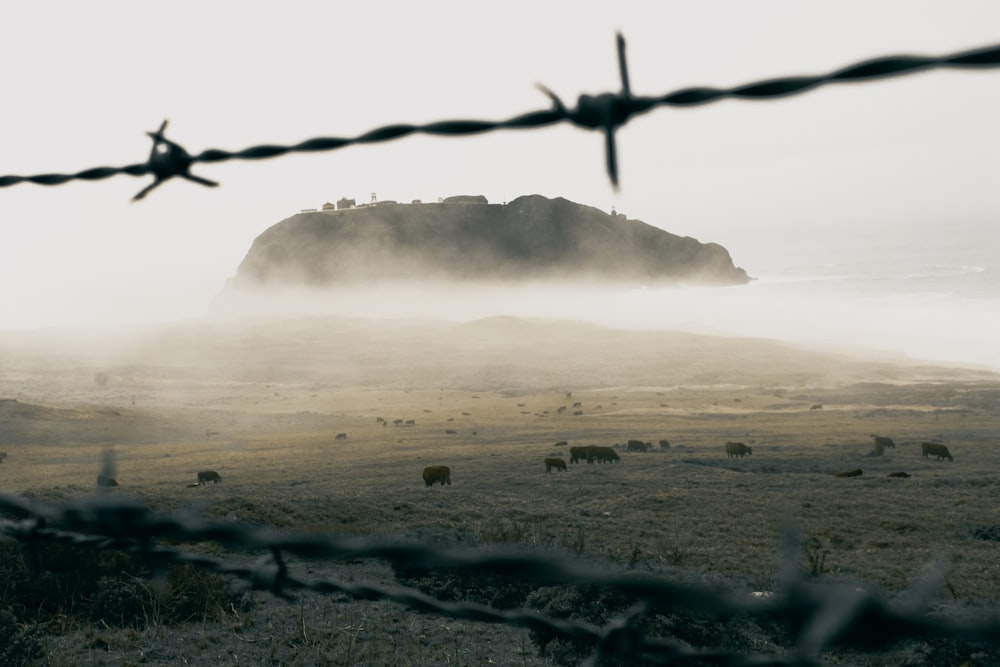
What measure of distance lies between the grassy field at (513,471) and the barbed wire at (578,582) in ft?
0.68

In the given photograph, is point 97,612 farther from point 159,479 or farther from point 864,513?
point 159,479

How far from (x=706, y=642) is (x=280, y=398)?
7755 cm

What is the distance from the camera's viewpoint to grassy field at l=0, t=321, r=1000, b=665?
8352mm

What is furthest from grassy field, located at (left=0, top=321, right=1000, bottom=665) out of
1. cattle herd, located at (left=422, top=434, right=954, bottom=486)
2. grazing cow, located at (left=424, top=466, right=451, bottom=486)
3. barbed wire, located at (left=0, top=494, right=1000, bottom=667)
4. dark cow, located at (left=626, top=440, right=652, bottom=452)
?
dark cow, located at (left=626, top=440, right=652, bottom=452)

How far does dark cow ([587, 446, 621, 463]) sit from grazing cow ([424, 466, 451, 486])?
834cm

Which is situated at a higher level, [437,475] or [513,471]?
[437,475]

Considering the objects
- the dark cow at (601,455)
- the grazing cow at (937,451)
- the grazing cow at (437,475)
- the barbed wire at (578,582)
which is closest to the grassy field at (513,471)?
the barbed wire at (578,582)

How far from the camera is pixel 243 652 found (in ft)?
25.0

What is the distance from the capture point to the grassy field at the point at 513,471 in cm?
835

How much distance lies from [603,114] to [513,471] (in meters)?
27.5

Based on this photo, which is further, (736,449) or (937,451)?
(736,449)

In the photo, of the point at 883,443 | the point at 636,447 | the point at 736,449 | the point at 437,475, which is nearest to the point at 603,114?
the point at 437,475

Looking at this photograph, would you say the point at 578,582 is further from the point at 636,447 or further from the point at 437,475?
the point at 636,447

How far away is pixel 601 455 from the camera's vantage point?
31.8 m
